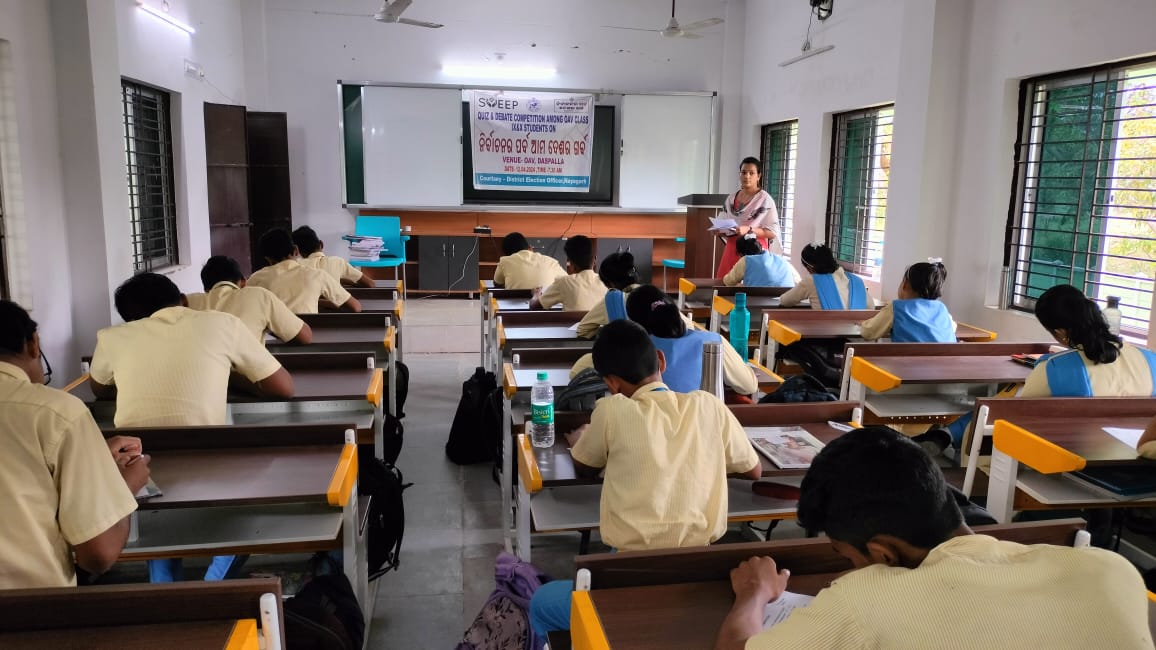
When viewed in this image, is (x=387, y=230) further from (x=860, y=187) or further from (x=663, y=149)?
(x=860, y=187)

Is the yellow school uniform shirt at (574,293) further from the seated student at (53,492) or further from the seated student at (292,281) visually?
the seated student at (53,492)

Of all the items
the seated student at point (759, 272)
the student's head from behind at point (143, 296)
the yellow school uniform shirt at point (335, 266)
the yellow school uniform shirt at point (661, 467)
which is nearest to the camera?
the yellow school uniform shirt at point (661, 467)

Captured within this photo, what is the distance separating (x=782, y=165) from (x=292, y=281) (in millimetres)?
5862

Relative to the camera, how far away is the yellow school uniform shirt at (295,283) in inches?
167

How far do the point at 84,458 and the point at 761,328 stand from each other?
12.2ft

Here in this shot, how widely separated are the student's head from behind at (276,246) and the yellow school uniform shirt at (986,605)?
13.3ft

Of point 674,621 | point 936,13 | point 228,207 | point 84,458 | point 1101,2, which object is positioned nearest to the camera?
point 674,621

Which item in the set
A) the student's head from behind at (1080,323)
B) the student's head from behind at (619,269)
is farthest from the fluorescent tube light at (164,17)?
the student's head from behind at (1080,323)

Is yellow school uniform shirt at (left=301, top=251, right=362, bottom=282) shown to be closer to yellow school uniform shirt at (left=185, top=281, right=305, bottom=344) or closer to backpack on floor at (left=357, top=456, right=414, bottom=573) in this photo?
yellow school uniform shirt at (left=185, top=281, right=305, bottom=344)

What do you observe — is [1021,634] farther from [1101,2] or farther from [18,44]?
[18,44]

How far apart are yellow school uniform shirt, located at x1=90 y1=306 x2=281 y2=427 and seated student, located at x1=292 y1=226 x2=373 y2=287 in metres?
2.71

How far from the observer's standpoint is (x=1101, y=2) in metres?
4.07

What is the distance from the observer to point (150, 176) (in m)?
6.25

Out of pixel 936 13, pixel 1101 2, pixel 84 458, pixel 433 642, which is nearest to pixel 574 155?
pixel 936 13
